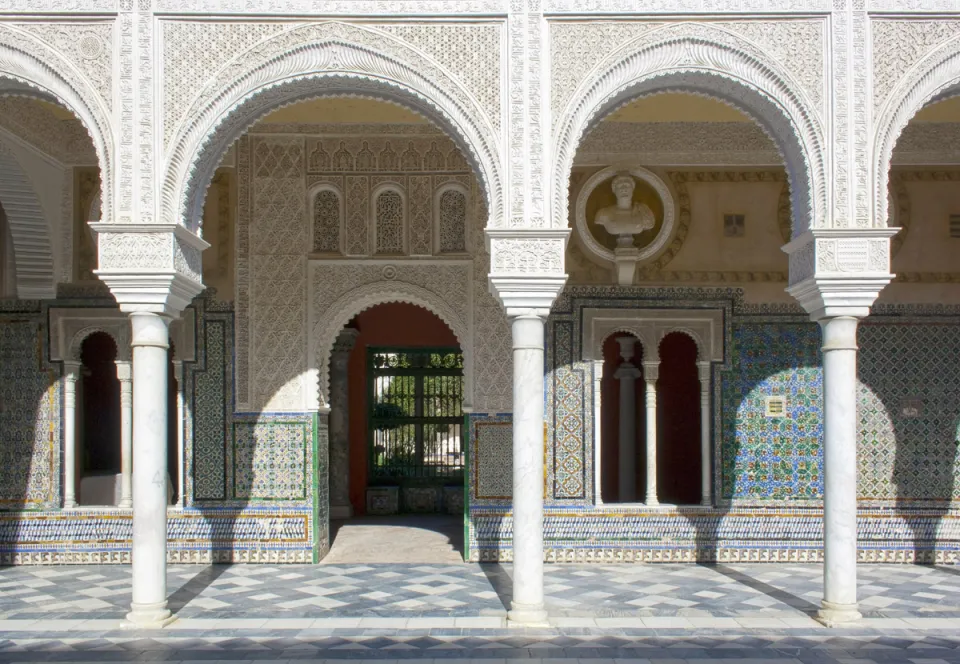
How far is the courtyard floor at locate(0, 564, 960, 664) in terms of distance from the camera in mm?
4812

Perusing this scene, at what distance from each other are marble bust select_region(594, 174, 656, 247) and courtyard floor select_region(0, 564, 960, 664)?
2.54m

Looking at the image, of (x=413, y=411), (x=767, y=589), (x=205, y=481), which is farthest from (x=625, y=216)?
(x=205, y=481)

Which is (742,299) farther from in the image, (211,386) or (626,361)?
(211,386)

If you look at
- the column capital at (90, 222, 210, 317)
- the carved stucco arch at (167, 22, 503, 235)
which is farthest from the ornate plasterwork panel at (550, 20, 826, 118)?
the column capital at (90, 222, 210, 317)

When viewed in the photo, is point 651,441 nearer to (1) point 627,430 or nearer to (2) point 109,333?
(1) point 627,430

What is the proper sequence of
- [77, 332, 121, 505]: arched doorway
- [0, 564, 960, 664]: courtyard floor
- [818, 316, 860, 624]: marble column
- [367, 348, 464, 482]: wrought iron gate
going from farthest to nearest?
[367, 348, 464, 482]: wrought iron gate, [77, 332, 121, 505]: arched doorway, [818, 316, 860, 624]: marble column, [0, 564, 960, 664]: courtyard floor

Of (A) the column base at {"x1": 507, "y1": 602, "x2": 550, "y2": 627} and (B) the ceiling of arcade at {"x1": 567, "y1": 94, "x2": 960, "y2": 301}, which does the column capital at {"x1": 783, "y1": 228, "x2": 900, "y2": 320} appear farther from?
(A) the column base at {"x1": 507, "y1": 602, "x2": 550, "y2": 627}

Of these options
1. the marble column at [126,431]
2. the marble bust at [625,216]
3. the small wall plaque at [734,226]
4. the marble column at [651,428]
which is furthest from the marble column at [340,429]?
the small wall plaque at [734,226]

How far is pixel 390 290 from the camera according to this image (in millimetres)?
7289

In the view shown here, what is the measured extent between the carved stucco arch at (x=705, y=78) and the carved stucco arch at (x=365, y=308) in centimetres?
204

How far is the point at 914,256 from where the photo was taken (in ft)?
Answer: 24.3

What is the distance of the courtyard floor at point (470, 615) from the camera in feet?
15.8

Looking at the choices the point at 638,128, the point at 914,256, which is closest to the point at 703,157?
the point at 638,128

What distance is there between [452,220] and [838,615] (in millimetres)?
3929
